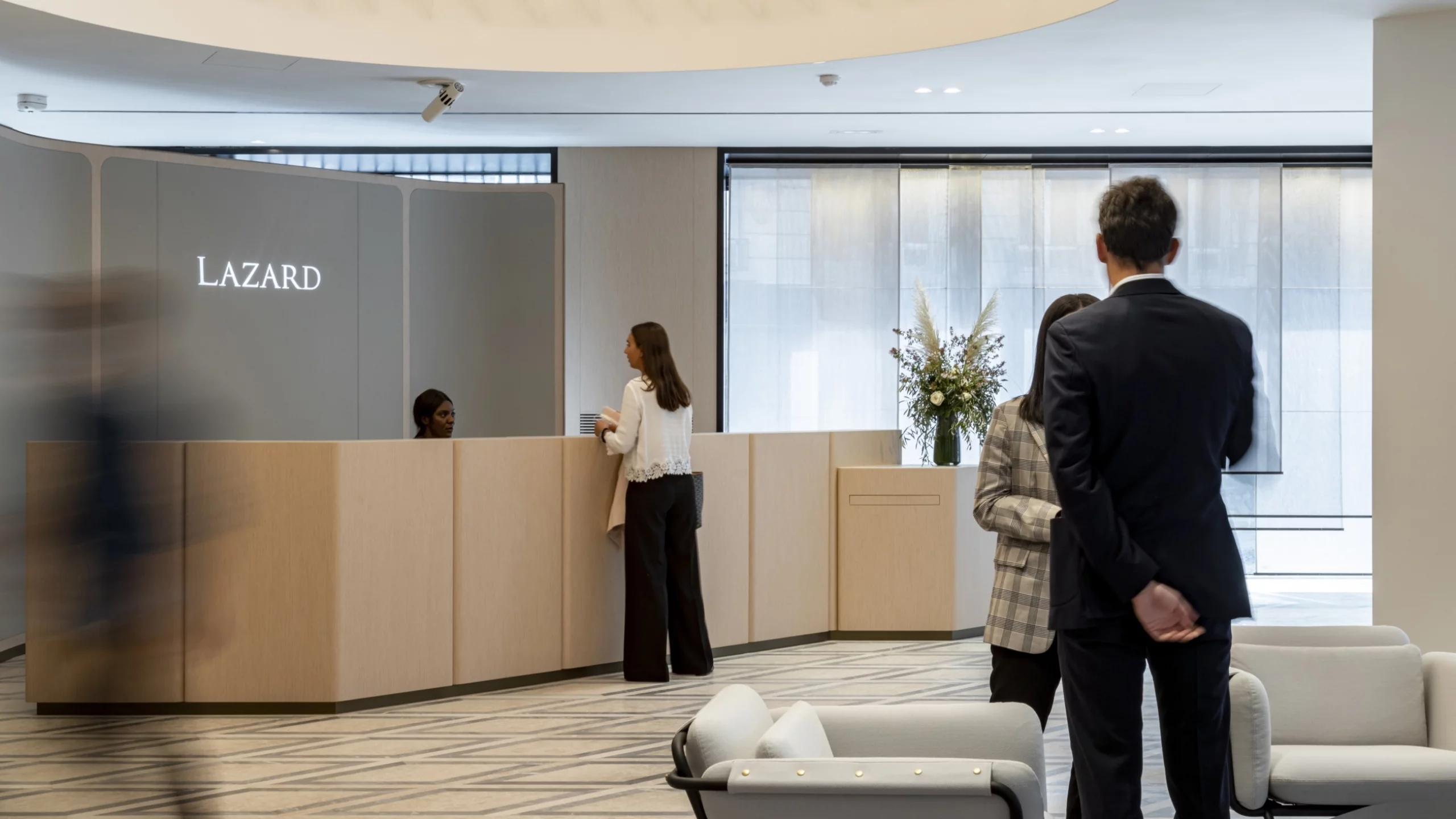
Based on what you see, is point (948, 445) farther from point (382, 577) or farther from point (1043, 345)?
point (1043, 345)

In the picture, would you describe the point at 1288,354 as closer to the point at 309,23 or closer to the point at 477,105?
the point at 477,105

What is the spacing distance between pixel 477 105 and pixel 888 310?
12.2 ft

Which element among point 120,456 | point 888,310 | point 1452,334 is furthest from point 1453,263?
point 120,456

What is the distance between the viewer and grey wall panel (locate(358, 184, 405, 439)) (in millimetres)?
8914

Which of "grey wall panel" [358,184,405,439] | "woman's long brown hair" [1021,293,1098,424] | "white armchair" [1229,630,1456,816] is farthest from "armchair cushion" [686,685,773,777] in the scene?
"grey wall panel" [358,184,405,439]

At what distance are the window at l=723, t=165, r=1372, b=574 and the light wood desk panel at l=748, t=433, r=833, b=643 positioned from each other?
9.39ft

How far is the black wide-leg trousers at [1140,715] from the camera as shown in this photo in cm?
243

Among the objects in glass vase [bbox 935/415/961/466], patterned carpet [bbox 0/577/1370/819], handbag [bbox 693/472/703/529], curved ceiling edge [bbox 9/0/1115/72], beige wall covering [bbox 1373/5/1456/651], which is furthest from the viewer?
glass vase [bbox 935/415/961/466]

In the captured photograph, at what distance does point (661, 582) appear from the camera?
6.58 metres

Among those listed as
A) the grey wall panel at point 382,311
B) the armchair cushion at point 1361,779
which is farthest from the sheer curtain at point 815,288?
the armchair cushion at point 1361,779

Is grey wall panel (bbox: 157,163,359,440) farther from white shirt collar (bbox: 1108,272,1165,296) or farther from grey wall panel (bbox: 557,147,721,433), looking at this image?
white shirt collar (bbox: 1108,272,1165,296)

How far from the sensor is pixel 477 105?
28.7 feet

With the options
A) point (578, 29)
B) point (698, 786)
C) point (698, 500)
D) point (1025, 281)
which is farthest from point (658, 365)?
point (1025, 281)

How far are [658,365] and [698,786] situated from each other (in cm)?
420
